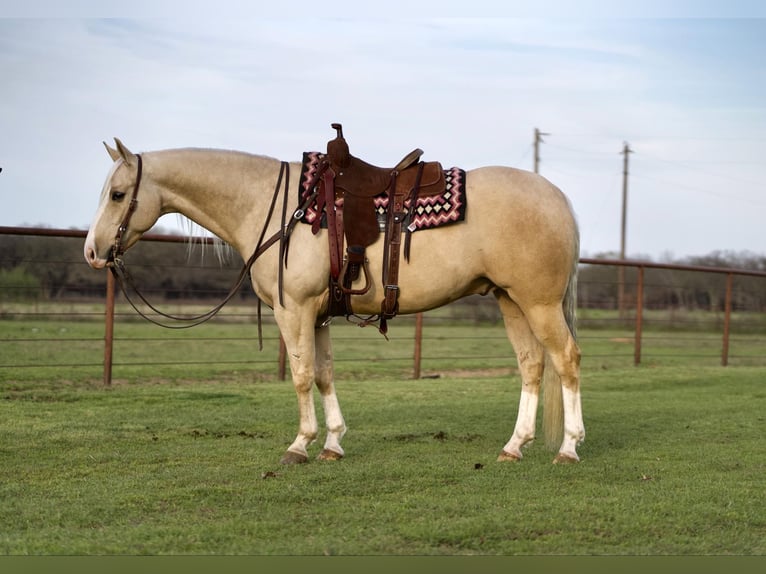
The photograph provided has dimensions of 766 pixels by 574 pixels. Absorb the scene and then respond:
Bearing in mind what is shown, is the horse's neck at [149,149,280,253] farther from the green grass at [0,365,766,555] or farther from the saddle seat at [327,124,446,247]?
the green grass at [0,365,766,555]

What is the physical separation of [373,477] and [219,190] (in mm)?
1956

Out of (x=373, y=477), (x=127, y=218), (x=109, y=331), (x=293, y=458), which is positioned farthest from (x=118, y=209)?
(x=109, y=331)

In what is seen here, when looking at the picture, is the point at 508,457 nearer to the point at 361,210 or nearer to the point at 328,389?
the point at 328,389

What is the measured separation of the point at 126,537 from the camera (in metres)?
3.22

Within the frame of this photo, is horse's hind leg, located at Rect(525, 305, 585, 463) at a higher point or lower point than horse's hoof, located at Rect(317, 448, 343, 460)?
higher

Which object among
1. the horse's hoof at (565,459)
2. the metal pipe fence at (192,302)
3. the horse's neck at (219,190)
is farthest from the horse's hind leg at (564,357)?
the metal pipe fence at (192,302)

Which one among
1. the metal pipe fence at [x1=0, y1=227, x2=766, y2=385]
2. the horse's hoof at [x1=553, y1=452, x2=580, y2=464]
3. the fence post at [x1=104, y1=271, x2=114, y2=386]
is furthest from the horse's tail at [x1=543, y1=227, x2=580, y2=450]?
the fence post at [x1=104, y1=271, x2=114, y2=386]

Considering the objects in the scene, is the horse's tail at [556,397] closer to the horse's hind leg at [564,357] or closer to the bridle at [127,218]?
the horse's hind leg at [564,357]

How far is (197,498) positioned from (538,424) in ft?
11.3

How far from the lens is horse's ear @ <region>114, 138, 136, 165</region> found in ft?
15.7

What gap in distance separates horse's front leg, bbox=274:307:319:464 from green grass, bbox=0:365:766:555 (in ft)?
0.49

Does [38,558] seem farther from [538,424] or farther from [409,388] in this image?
[409,388]

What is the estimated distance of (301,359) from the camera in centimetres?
495

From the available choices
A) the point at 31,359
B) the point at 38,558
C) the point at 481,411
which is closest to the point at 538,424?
the point at 481,411
